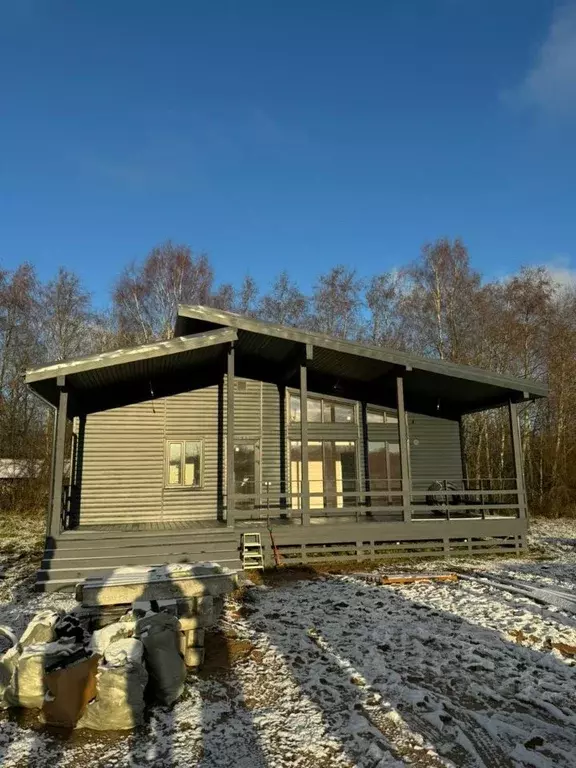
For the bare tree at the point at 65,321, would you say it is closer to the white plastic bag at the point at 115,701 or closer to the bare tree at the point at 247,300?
the bare tree at the point at 247,300

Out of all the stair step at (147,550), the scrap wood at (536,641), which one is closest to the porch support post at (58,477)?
Answer: the stair step at (147,550)

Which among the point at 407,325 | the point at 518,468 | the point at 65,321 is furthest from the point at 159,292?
the point at 518,468

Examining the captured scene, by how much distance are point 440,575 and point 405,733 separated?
18.7ft

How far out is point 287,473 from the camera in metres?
Result: 13.0

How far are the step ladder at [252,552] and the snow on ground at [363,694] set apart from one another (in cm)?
261

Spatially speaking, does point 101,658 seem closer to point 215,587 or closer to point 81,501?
point 215,587

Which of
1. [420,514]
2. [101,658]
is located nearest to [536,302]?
[420,514]

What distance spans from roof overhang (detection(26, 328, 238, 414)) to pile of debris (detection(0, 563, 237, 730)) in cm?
492

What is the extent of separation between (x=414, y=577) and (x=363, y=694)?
4754mm

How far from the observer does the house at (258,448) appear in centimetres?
999

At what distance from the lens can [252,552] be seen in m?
10.6

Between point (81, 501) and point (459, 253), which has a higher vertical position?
point (459, 253)

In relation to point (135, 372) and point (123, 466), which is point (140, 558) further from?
point (135, 372)

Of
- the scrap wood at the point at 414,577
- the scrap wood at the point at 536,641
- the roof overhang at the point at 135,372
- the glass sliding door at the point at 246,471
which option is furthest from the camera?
the glass sliding door at the point at 246,471
